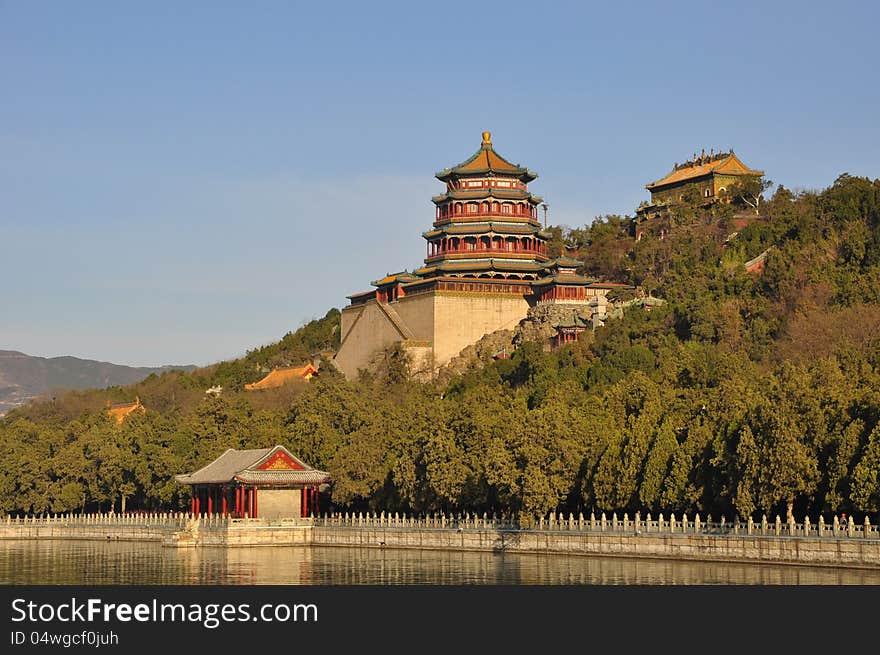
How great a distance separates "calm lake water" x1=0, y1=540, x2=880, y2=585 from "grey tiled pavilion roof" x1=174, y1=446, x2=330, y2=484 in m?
4.28

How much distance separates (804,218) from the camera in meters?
96.8

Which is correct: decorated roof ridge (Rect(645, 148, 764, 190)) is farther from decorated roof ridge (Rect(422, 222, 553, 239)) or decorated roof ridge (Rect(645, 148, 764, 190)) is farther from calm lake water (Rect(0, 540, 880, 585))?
calm lake water (Rect(0, 540, 880, 585))

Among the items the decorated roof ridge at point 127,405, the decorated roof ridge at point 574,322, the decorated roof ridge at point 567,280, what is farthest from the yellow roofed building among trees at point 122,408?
the decorated roof ridge at point 574,322

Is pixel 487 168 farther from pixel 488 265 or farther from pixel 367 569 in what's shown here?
pixel 367 569

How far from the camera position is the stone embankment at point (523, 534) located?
5109 centimetres

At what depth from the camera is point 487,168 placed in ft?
349

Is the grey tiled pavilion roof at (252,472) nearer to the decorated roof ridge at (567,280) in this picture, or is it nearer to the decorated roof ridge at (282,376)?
the decorated roof ridge at (567,280)

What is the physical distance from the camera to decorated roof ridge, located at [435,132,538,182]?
107 m

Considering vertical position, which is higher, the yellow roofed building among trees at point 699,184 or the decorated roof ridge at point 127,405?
the yellow roofed building among trees at point 699,184

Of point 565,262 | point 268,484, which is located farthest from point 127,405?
point 268,484

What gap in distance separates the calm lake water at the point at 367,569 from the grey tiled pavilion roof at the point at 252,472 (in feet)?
14.0

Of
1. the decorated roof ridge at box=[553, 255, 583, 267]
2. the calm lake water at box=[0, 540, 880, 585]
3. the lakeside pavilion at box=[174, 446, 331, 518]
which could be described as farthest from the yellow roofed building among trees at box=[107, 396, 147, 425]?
the calm lake water at box=[0, 540, 880, 585]

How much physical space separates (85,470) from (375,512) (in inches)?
969
